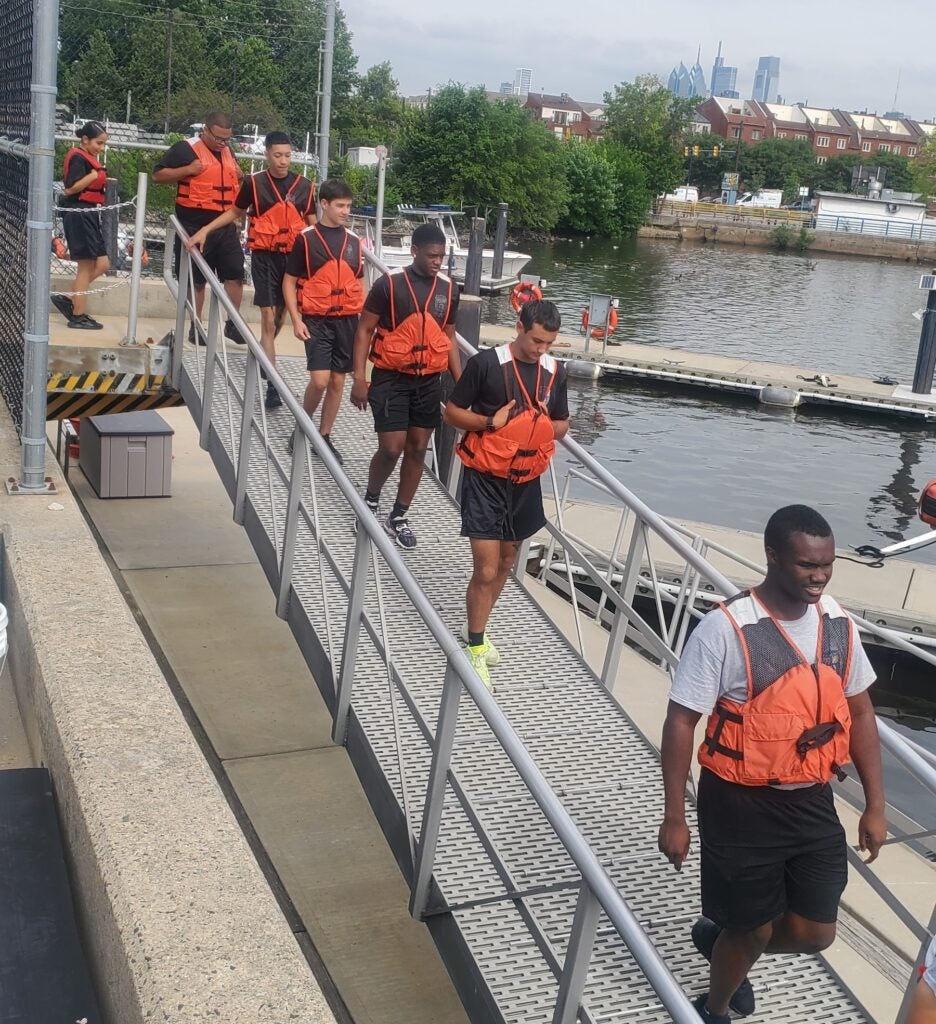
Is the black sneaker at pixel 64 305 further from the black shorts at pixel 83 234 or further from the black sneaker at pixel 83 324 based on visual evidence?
the black shorts at pixel 83 234

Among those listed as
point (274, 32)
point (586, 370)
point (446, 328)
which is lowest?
point (586, 370)

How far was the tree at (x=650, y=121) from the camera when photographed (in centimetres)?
10100

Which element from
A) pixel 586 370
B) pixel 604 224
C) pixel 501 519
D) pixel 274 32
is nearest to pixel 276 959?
pixel 501 519

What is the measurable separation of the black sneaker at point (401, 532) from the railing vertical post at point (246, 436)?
2.54 feet

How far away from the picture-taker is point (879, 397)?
2684 cm

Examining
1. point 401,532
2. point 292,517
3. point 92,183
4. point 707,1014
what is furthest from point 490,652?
point 92,183

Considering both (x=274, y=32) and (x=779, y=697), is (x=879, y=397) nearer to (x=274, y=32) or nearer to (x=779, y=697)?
(x=779, y=697)

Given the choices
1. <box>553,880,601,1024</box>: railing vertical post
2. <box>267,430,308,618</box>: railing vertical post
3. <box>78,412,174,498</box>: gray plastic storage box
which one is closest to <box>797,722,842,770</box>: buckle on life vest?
<box>553,880,601,1024</box>: railing vertical post

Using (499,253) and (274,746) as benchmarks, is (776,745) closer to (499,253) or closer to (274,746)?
(274,746)

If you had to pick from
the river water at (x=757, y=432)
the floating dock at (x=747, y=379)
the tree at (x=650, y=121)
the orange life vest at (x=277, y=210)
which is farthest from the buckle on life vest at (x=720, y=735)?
the tree at (x=650, y=121)

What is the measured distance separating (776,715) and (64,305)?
890 cm

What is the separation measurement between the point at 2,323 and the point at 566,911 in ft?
16.2

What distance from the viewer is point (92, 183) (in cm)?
988

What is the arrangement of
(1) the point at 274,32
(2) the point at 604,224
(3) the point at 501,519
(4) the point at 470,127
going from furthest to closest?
(2) the point at 604,224, (4) the point at 470,127, (1) the point at 274,32, (3) the point at 501,519
